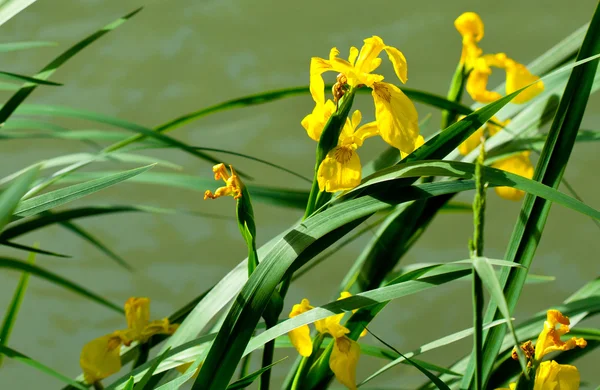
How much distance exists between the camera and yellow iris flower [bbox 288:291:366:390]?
40cm

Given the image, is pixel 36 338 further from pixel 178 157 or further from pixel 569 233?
pixel 569 233

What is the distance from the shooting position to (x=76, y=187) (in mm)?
371

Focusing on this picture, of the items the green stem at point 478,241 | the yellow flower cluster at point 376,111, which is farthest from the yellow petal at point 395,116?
the green stem at point 478,241

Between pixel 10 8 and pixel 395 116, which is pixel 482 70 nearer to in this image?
pixel 395 116

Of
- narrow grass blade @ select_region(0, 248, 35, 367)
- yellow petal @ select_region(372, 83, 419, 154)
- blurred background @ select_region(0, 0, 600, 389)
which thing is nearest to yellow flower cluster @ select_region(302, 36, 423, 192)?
yellow petal @ select_region(372, 83, 419, 154)

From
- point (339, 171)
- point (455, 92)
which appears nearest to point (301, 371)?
point (339, 171)

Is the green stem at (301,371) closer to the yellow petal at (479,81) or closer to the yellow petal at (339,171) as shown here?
the yellow petal at (339,171)

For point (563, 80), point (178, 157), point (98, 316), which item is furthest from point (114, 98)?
point (563, 80)

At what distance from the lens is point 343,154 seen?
365 mm

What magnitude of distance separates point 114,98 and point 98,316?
1.30ft

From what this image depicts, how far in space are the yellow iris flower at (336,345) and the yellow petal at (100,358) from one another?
135 millimetres

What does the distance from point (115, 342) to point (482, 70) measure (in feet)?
1.02

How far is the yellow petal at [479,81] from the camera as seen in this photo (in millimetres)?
531

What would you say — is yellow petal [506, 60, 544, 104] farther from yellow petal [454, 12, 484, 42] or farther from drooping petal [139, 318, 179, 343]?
drooping petal [139, 318, 179, 343]
